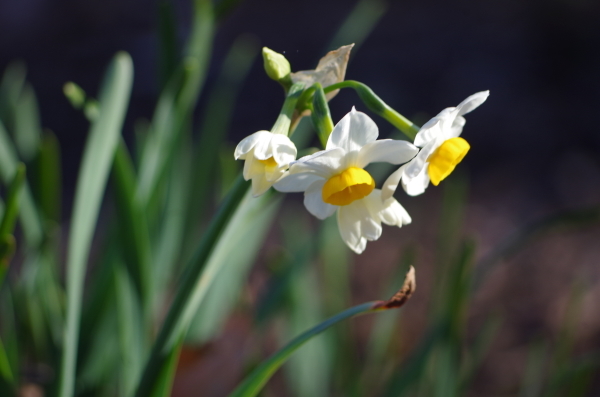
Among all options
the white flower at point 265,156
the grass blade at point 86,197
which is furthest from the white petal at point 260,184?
the grass blade at point 86,197

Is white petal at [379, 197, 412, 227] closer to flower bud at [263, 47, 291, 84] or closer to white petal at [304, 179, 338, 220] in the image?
white petal at [304, 179, 338, 220]

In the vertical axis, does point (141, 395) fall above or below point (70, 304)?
below

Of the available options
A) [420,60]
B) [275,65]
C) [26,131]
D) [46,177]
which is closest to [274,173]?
[275,65]

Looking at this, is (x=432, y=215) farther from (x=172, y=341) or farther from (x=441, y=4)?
(x=441, y=4)

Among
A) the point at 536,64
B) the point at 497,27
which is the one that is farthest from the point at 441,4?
the point at 536,64

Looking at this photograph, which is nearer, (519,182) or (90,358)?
(90,358)

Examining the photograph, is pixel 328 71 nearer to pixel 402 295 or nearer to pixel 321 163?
pixel 321 163
